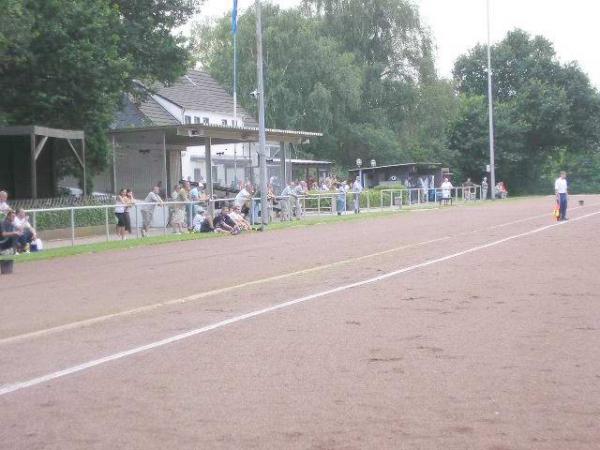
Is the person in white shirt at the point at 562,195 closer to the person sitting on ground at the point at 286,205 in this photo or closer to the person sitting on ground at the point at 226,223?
the person sitting on ground at the point at 226,223

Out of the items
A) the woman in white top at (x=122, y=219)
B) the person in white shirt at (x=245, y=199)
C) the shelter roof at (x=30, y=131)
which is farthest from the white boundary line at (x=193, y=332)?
the shelter roof at (x=30, y=131)

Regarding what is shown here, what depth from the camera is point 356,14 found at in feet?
244

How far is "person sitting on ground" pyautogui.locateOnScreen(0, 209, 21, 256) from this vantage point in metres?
21.8

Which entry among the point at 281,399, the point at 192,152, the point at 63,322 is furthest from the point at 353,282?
the point at 192,152

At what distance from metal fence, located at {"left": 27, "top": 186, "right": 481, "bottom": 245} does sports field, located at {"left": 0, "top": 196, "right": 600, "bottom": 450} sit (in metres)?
8.06

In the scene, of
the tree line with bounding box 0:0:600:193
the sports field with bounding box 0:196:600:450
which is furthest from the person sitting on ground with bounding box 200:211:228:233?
the tree line with bounding box 0:0:600:193

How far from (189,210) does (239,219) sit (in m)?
1.88

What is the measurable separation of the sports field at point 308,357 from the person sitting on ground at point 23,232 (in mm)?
5667

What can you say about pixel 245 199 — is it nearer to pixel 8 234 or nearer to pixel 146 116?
pixel 8 234

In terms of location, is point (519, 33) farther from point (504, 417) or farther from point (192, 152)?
point (504, 417)

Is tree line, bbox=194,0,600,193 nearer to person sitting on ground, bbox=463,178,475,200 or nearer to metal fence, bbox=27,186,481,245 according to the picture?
person sitting on ground, bbox=463,178,475,200

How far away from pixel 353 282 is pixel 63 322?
490 centimetres

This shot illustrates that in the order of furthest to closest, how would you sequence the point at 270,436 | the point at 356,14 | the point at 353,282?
the point at 356,14 < the point at 353,282 < the point at 270,436

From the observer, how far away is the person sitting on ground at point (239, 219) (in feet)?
97.0
